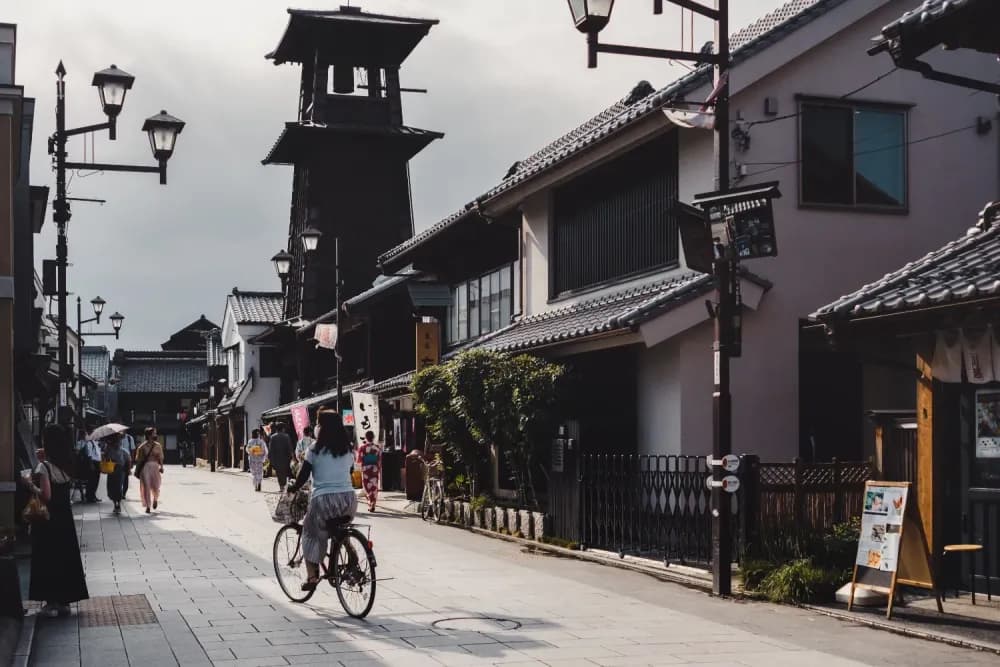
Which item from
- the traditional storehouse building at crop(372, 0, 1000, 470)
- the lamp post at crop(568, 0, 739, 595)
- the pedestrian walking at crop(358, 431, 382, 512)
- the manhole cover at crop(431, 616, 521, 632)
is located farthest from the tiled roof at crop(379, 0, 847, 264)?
the manhole cover at crop(431, 616, 521, 632)

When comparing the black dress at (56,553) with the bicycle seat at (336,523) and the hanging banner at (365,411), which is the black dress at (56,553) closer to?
the bicycle seat at (336,523)

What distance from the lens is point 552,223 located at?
23312 mm

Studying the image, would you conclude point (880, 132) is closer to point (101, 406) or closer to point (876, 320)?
point (876, 320)

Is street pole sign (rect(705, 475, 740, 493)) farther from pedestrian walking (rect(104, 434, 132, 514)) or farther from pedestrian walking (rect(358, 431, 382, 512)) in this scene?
pedestrian walking (rect(104, 434, 132, 514))

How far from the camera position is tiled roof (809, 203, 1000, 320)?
10.8 m

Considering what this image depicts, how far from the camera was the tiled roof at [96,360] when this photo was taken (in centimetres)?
9650

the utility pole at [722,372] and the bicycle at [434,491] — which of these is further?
the bicycle at [434,491]

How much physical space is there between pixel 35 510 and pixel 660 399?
31.5 feet

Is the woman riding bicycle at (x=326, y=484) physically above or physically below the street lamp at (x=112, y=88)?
below

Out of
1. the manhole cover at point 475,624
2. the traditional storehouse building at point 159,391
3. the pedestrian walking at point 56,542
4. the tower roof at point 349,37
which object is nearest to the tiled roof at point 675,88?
the manhole cover at point 475,624

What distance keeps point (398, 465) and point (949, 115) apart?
21070 mm

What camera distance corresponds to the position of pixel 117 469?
90.1ft

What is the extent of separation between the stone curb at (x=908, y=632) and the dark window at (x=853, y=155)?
25.8ft

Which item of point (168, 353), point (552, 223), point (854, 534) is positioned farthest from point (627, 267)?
point (168, 353)
